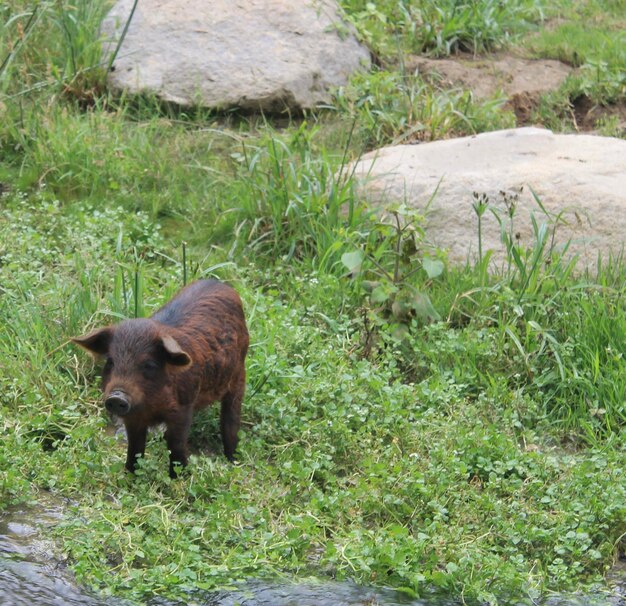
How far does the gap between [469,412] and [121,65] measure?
4764mm

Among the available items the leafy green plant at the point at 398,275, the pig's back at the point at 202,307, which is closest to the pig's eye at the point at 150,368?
the pig's back at the point at 202,307

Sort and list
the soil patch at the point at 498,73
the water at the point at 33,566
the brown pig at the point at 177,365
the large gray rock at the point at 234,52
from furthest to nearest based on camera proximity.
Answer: the soil patch at the point at 498,73 < the large gray rock at the point at 234,52 < the brown pig at the point at 177,365 < the water at the point at 33,566

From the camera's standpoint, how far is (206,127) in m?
9.09

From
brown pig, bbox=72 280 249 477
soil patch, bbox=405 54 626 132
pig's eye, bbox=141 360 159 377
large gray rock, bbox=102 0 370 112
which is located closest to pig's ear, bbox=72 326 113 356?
brown pig, bbox=72 280 249 477

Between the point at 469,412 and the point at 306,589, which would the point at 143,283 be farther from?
the point at 306,589

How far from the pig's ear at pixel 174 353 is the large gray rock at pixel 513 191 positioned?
2837mm

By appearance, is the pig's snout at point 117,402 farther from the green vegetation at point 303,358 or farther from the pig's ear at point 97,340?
the green vegetation at point 303,358

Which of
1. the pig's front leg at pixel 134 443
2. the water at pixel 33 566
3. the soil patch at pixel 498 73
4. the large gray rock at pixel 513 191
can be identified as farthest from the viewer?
the soil patch at pixel 498 73

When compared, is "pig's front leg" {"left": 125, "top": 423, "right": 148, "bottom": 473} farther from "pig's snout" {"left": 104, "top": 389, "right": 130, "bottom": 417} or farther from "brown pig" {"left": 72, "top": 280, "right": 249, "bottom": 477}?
"pig's snout" {"left": 104, "top": 389, "right": 130, "bottom": 417}

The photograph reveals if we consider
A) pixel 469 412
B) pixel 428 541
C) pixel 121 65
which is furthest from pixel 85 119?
pixel 428 541

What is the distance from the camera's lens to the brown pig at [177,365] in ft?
16.0

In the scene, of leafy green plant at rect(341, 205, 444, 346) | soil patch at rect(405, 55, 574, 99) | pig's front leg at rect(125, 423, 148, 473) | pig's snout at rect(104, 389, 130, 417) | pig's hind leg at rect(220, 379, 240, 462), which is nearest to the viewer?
pig's snout at rect(104, 389, 130, 417)

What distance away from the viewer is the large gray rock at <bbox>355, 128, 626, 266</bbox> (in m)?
7.31

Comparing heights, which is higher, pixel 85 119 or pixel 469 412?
pixel 85 119
